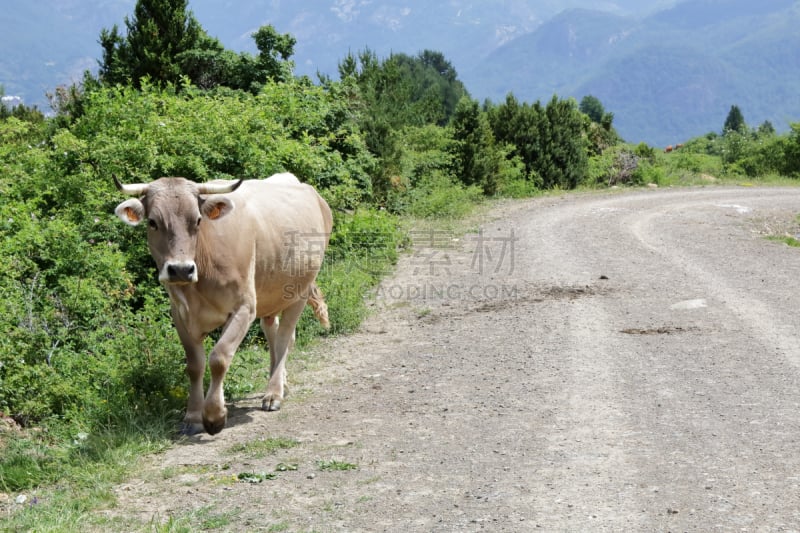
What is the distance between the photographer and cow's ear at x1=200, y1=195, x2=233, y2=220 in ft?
22.9

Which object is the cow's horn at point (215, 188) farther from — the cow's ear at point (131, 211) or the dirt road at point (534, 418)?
the dirt road at point (534, 418)

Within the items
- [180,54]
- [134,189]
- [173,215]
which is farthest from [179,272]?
[180,54]

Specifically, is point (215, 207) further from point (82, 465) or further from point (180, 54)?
point (180, 54)

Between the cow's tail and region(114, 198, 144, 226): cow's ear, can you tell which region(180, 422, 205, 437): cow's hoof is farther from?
the cow's tail

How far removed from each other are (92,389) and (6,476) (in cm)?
155

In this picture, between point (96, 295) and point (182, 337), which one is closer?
point (182, 337)

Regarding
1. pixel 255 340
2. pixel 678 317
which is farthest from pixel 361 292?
pixel 678 317

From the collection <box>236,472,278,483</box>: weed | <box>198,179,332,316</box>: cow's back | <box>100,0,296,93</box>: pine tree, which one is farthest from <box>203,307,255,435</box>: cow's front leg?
<box>100,0,296,93</box>: pine tree

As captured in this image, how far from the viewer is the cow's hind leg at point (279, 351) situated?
8.09m

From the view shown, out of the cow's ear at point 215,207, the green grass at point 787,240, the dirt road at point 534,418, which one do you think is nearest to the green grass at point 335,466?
the dirt road at point 534,418

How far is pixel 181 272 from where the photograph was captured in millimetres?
6543

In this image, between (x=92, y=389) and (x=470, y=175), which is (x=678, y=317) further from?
(x=470, y=175)

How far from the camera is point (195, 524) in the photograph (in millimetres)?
5367

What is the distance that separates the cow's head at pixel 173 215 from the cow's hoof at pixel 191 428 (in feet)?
4.52
